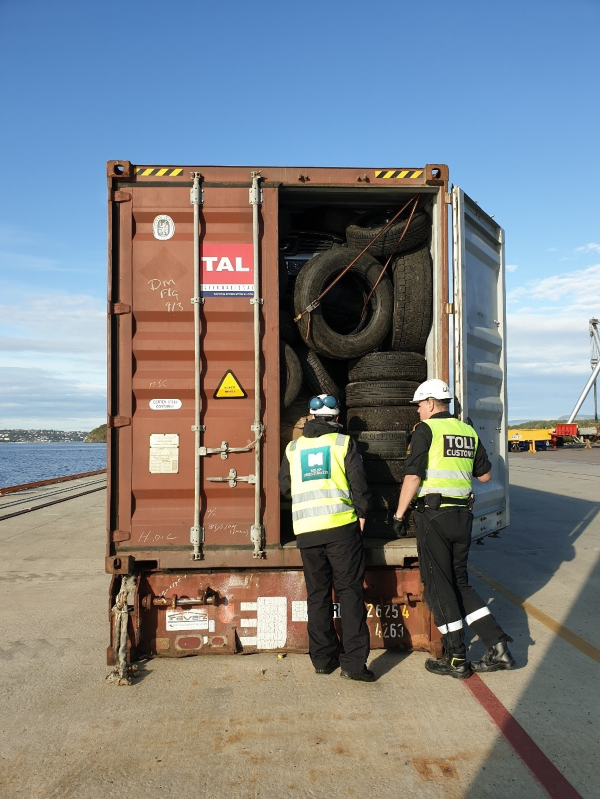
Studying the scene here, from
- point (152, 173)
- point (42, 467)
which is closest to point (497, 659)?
point (152, 173)

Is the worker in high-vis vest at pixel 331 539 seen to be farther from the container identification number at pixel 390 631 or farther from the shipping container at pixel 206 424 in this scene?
the container identification number at pixel 390 631

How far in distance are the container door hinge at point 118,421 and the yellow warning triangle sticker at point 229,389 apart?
61cm

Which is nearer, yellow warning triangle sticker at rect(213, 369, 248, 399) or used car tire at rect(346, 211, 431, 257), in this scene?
Answer: yellow warning triangle sticker at rect(213, 369, 248, 399)

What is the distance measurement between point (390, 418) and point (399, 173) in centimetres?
180

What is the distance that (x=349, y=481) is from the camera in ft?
13.5

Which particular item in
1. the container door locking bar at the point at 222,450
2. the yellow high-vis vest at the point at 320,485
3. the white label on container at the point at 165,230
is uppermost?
the white label on container at the point at 165,230

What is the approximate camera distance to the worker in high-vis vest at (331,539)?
400 centimetres

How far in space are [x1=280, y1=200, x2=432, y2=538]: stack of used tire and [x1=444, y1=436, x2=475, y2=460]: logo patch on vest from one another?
0.47m

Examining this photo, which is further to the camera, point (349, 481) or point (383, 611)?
point (383, 611)

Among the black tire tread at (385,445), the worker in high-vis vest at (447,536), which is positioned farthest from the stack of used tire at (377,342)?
the worker in high-vis vest at (447,536)

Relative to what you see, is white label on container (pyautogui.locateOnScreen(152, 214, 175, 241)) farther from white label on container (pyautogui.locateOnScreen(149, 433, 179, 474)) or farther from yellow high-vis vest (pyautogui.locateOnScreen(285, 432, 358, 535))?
yellow high-vis vest (pyautogui.locateOnScreen(285, 432, 358, 535))

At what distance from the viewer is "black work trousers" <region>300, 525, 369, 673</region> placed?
398 cm

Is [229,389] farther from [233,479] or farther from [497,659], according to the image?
[497,659]

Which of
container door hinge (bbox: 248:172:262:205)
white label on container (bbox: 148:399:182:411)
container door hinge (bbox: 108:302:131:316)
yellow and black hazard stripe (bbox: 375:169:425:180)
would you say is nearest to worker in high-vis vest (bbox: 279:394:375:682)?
white label on container (bbox: 148:399:182:411)
